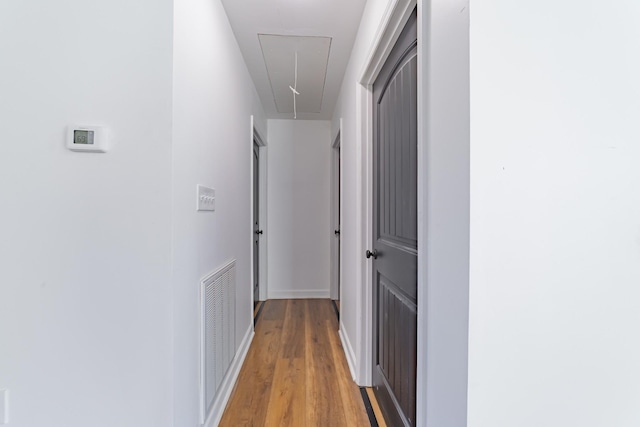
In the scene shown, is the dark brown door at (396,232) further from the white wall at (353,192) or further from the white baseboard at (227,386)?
the white baseboard at (227,386)

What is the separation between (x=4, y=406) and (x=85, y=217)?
2.49 ft

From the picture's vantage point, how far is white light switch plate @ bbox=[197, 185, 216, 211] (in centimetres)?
132

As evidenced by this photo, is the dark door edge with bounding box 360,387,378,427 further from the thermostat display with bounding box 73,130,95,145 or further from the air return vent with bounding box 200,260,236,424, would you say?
the thermostat display with bounding box 73,130,95,145

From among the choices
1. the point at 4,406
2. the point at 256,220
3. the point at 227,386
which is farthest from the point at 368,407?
the point at 256,220

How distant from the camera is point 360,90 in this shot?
72.2 inches

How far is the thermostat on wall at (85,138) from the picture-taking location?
1.01 meters

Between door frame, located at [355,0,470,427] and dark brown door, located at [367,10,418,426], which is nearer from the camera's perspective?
door frame, located at [355,0,470,427]

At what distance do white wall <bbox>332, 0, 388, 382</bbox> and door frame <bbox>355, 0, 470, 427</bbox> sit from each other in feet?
2.50

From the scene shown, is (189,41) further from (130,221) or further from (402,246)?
(402,246)

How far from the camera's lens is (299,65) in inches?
92.4

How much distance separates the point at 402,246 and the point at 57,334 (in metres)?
1.40

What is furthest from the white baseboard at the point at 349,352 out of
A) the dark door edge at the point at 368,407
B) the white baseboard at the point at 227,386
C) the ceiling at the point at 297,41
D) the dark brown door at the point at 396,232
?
the ceiling at the point at 297,41
